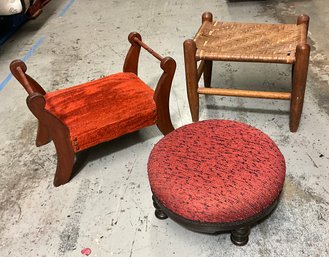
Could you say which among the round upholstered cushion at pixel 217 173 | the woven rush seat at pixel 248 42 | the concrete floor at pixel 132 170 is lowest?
the concrete floor at pixel 132 170

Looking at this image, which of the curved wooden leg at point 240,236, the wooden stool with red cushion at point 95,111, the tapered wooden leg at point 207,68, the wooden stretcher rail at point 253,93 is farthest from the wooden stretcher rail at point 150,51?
the curved wooden leg at point 240,236

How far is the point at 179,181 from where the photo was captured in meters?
1.18

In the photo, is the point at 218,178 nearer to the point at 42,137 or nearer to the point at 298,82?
the point at 298,82

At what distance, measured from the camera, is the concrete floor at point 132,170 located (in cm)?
133

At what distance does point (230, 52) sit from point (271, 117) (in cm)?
46

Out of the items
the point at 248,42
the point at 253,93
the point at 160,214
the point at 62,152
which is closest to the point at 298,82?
the point at 253,93

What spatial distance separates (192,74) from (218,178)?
2.25ft

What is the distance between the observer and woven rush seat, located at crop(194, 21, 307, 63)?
1.61m

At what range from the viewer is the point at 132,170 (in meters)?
1.66

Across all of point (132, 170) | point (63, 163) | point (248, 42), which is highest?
point (248, 42)

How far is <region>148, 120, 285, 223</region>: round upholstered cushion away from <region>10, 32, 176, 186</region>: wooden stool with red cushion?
0.95ft

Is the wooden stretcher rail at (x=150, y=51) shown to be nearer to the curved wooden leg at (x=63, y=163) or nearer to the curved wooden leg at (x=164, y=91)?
the curved wooden leg at (x=164, y=91)

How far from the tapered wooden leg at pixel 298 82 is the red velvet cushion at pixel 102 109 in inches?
25.0

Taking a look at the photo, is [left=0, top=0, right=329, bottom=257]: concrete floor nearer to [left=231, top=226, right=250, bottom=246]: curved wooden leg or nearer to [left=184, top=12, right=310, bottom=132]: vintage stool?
[left=231, top=226, right=250, bottom=246]: curved wooden leg
